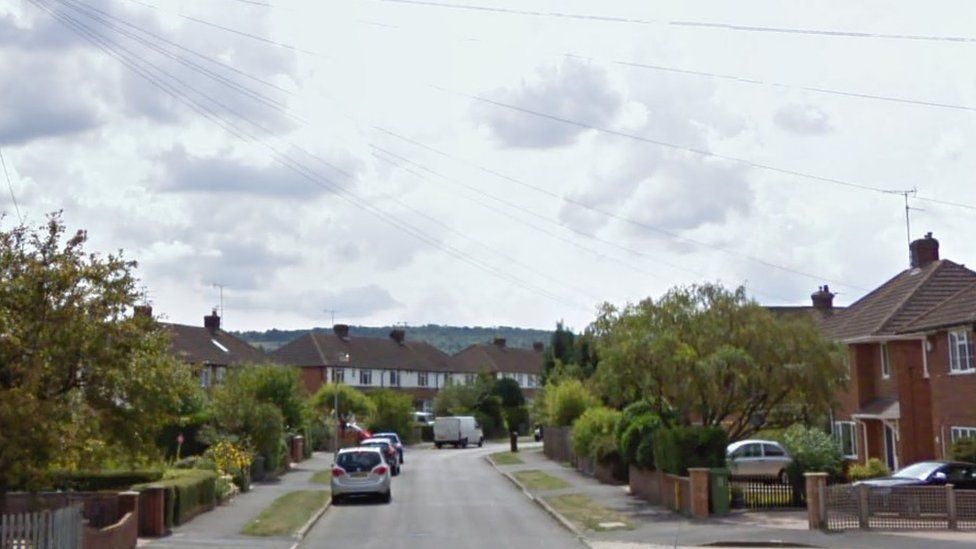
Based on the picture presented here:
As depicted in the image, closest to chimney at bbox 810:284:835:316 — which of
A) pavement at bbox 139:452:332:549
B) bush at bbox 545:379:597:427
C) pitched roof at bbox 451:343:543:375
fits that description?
bush at bbox 545:379:597:427

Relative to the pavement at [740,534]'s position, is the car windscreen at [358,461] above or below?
above

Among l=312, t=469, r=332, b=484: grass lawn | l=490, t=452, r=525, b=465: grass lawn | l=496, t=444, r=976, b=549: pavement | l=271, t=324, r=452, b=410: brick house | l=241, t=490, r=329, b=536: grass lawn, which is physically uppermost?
l=271, t=324, r=452, b=410: brick house

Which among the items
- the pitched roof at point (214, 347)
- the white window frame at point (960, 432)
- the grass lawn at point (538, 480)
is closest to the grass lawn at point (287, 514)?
the grass lawn at point (538, 480)

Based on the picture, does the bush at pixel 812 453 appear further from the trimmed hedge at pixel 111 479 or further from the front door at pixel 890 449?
the trimmed hedge at pixel 111 479

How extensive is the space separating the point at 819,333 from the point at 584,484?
12859mm

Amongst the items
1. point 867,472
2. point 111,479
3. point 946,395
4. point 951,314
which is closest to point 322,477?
point 111,479

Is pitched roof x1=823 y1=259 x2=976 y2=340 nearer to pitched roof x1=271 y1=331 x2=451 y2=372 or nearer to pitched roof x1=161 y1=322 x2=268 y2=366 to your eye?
pitched roof x1=161 y1=322 x2=268 y2=366

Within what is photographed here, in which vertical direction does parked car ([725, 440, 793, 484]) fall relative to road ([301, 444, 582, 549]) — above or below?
above

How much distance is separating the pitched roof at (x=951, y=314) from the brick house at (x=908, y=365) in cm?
4

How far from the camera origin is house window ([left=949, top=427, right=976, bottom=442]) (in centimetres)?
3580

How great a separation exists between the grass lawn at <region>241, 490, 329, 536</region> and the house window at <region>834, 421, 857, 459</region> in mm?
19224

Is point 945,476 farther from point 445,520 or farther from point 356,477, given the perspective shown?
point 356,477

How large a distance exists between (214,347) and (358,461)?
52.3 m

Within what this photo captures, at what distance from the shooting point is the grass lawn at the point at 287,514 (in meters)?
29.2
